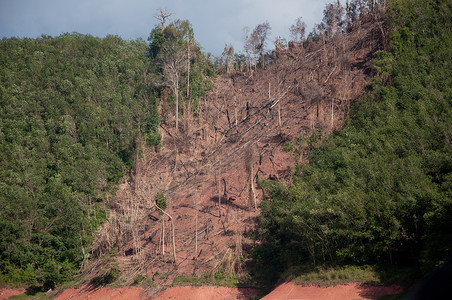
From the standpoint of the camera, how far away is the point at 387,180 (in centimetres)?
2200

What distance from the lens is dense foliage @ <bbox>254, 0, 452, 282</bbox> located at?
19906 mm

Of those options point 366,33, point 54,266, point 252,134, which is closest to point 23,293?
point 54,266

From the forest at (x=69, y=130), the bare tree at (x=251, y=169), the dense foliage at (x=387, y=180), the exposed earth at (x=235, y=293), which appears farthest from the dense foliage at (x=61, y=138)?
the dense foliage at (x=387, y=180)

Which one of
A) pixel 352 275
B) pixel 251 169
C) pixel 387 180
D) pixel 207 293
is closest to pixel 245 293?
pixel 207 293

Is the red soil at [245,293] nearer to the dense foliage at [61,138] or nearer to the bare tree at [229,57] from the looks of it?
the dense foliage at [61,138]

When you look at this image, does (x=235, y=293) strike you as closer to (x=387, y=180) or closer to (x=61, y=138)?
(x=387, y=180)

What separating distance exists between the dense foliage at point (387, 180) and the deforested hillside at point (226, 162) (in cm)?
303

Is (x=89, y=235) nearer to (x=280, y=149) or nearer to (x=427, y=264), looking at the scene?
(x=280, y=149)

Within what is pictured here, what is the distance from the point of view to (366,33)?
140 feet

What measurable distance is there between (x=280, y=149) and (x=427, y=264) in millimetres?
19998

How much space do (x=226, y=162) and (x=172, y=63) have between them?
13732mm

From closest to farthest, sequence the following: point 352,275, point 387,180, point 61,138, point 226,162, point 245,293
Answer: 1. point 352,275
2. point 387,180
3. point 245,293
4. point 226,162
5. point 61,138

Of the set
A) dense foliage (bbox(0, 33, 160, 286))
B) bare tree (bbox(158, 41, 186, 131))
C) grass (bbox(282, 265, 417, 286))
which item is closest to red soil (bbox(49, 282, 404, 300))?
grass (bbox(282, 265, 417, 286))

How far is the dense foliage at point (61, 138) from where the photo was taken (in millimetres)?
32812
